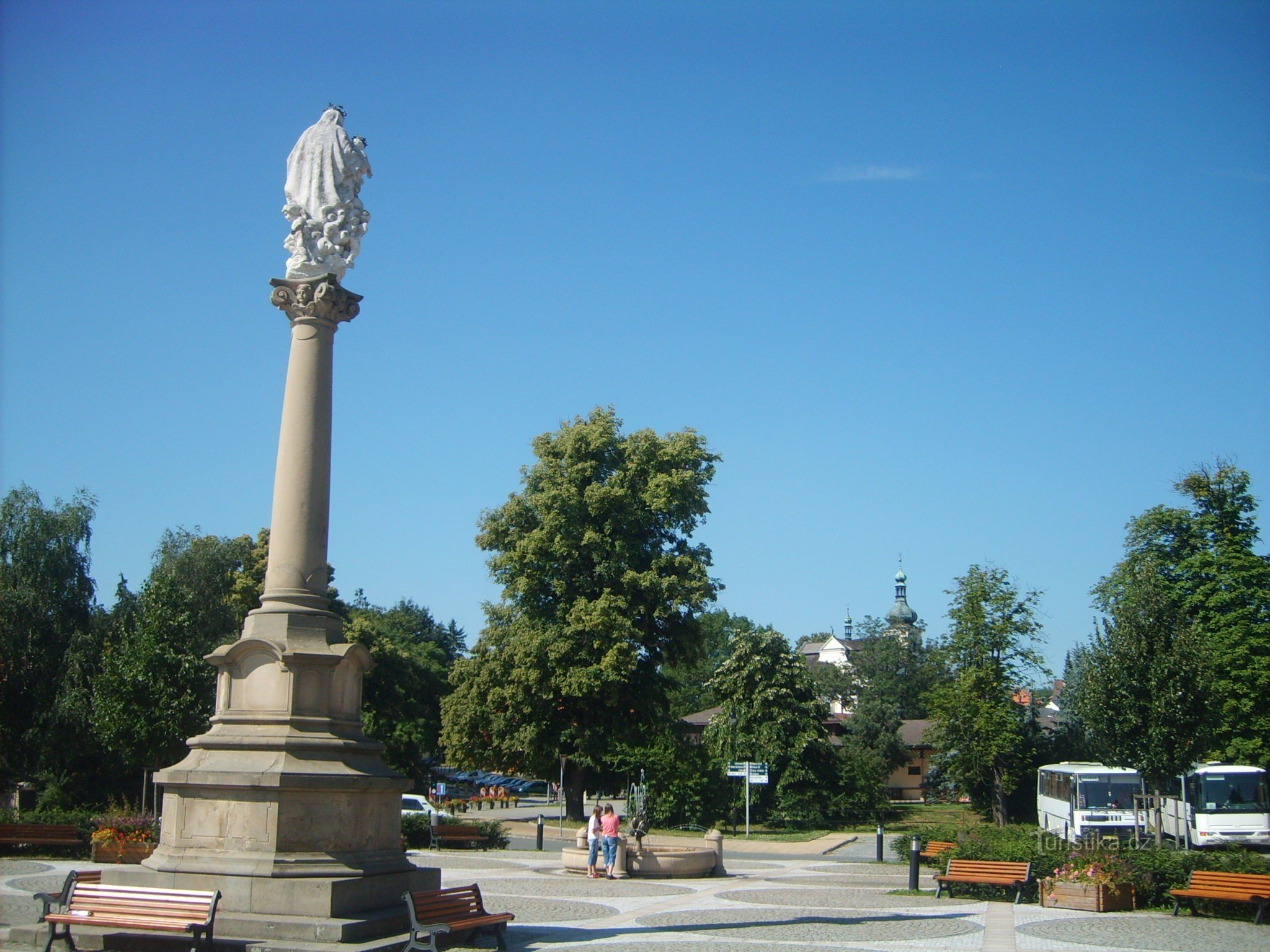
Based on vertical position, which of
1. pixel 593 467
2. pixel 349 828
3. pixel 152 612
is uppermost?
pixel 593 467

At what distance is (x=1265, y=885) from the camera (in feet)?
58.4

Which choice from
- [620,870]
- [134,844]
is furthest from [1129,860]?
[134,844]

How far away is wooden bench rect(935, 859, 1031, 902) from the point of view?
20.4 meters

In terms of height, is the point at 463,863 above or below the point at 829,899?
below

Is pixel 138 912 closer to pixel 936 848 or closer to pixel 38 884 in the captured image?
pixel 38 884

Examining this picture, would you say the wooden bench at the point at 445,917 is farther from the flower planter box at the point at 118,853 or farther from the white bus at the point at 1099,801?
the white bus at the point at 1099,801

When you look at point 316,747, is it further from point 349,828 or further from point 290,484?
point 290,484

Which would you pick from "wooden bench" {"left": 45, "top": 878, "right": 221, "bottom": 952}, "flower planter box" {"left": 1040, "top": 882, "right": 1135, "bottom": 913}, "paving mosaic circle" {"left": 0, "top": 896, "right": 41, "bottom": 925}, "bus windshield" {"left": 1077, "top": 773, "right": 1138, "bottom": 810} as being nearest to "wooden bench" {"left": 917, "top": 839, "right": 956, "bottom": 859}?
"flower planter box" {"left": 1040, "top": 882, "right": 1135, "bottom": 913}

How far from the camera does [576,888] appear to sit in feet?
71.4

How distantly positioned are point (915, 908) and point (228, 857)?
11429mm

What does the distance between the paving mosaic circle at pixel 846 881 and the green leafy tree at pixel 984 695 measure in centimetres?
1849

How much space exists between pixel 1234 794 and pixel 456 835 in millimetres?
20936

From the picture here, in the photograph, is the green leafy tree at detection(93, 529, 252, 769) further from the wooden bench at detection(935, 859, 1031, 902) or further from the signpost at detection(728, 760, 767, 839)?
the wooden bench at detection(935, 859, 1031, 902)

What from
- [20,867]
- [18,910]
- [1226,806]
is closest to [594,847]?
[20,867]
